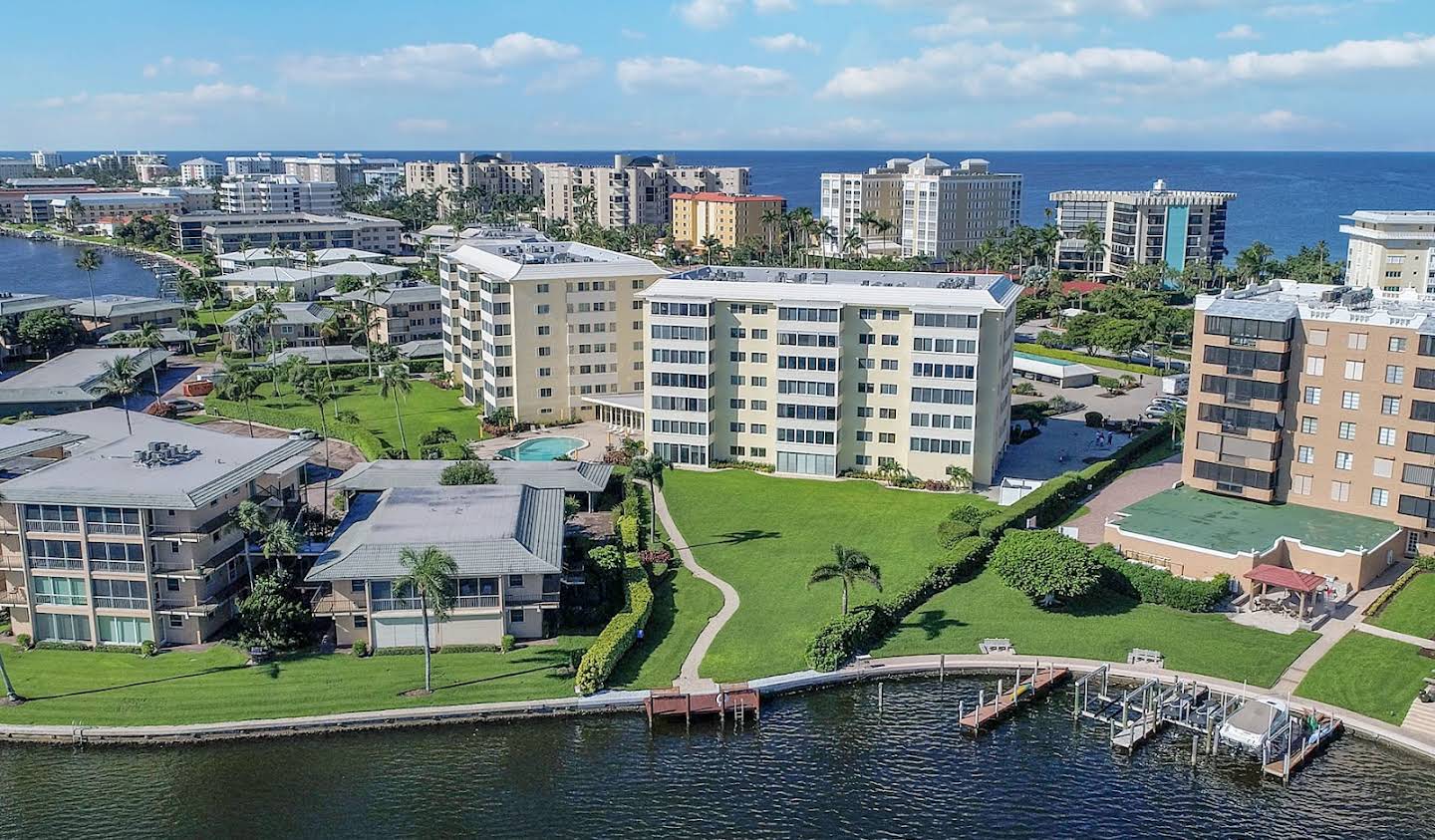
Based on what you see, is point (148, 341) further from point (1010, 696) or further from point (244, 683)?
point (1010, 696)

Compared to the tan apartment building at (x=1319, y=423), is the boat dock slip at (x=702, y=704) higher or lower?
lower

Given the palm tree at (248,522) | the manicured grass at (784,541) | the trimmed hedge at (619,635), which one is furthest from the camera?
the manicured grass at (784,541)

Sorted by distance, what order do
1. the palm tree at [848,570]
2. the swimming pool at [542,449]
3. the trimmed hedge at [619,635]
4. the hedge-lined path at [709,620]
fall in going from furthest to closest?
the swimming pool at [542,449], the palm tree at [848,570], the hedge-lined path at [709,620], the trimmed hedge at [619,635]

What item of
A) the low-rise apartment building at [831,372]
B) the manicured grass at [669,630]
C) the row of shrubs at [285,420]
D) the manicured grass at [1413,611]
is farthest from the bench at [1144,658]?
the row of shrubs at [285,420]

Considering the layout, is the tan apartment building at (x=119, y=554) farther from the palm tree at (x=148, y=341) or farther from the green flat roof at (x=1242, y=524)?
the palm tree at (x=148, y=341)

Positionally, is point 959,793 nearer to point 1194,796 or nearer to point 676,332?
point 1194,796

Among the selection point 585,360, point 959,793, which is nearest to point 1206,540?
point 959,793

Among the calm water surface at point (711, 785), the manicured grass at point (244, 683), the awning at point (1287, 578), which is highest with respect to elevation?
the awning at point (1287, 578)
